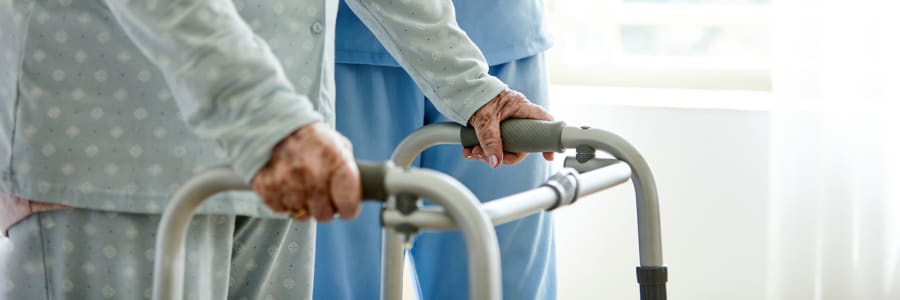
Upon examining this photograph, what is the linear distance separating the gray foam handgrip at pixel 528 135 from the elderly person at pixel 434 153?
32 cm

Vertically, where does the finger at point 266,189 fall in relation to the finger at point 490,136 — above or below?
below

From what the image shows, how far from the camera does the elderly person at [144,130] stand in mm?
945

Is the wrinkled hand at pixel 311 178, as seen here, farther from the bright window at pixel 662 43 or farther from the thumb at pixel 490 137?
the bright window at pixel 662 43

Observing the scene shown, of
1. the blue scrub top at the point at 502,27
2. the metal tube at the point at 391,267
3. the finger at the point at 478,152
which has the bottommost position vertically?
the metal tube at the point at 391,267

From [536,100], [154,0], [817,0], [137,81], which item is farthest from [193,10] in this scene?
[817,0]

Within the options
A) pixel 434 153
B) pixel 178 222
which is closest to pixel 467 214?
pixel 178 222

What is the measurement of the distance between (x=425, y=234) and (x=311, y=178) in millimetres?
823

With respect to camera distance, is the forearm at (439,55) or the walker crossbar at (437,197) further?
the forearm at (439,55)

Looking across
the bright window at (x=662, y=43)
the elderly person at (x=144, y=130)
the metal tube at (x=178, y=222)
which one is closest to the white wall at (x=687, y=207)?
the bright window at (x=662, y=43)

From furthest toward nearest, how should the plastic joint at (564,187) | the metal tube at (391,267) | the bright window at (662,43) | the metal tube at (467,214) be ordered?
the bright window at (662,43)
the metal tube at (391,267)
the plastic joint at (564,187)
the metal tube at (467,214)

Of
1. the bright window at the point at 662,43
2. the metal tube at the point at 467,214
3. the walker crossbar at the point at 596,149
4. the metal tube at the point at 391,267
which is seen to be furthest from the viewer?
the bright window at the point at 662,43

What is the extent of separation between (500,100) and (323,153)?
1.41 feet

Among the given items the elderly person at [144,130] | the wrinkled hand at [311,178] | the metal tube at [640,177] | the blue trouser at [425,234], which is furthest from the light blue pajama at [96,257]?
the blue trouser at [425,234]

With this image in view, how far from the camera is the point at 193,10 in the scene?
3.16 feet
